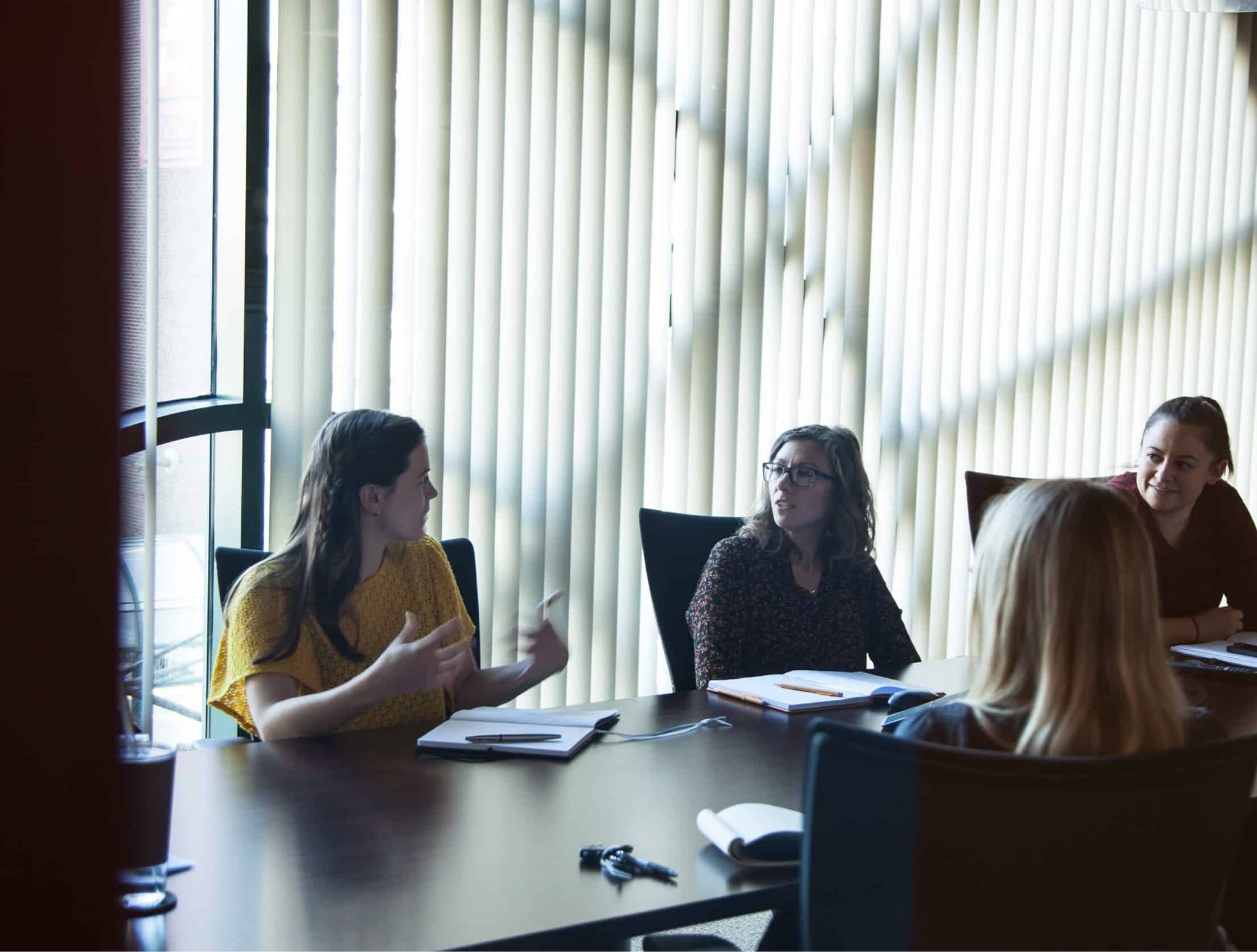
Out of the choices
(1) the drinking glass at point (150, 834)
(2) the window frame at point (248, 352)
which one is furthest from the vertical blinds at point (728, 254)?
(1) the drinking glass at point (150, 834)

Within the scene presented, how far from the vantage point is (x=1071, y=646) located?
117 cm

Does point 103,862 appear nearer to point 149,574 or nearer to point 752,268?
point 149,574

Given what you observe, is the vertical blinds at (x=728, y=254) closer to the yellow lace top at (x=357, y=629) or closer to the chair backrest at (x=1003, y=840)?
the yellow lace top at (x=357, y=629)

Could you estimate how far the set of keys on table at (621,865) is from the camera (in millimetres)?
1312

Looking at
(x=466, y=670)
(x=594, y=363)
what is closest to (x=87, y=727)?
(x=466, y=670)

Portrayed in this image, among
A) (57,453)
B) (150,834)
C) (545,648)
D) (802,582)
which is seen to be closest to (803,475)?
(802,582)

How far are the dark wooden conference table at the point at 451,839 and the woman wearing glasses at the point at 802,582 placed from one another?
598mm

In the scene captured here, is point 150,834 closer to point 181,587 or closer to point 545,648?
point 545,648

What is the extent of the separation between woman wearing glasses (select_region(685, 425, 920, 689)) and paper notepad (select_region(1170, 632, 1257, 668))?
62 centimetres

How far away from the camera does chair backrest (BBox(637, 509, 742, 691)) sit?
2.67m

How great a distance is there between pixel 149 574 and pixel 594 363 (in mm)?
1262

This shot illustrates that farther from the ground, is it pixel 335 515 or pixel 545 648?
pixel 335 515

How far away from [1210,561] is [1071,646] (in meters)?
2.18

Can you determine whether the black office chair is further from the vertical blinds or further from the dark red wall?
the dark red wall
